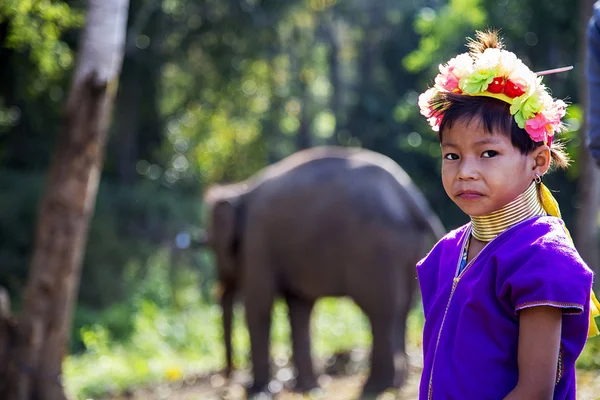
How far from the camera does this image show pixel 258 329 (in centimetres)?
899

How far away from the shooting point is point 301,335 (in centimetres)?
944

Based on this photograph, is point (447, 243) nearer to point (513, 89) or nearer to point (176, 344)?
point (513, 89)

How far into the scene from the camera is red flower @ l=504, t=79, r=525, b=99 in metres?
2.37

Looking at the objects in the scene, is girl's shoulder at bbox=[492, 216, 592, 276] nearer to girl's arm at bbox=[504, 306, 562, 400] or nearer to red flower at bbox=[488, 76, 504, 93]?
girl's arm at bbox=[504, 306, 562, 400]

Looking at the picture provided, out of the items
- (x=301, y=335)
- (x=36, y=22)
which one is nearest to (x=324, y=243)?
(x=301, y=335)

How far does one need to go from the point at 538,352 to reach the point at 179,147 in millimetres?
19299

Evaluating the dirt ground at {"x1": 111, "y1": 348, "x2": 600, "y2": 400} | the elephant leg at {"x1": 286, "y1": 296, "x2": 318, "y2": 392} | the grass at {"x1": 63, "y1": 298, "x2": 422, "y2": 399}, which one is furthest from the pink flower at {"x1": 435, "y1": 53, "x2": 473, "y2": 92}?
the grass at {"x1": 63, "y1": 298, "x2": 422, "y2": 399}

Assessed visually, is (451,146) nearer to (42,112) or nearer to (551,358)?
(551,358)

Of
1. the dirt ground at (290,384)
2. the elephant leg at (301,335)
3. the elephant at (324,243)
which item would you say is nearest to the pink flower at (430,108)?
the dirt ground at (290,384)

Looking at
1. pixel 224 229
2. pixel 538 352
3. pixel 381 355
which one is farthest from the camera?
pixel 224 229

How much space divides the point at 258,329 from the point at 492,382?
6.82m

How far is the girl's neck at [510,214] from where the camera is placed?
2410 mm

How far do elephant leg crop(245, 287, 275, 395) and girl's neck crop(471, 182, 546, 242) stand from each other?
6468 mm

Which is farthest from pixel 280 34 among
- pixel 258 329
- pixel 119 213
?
pixel 258 329
